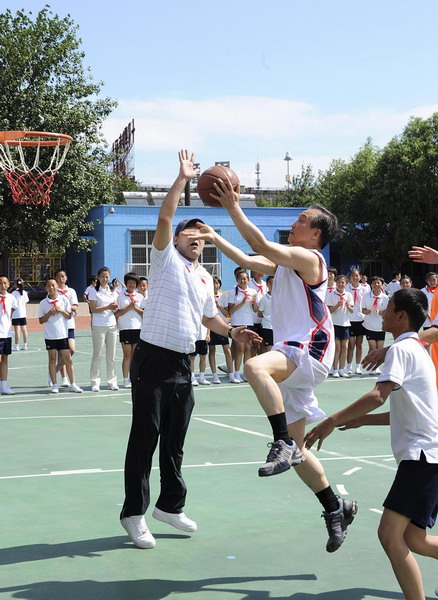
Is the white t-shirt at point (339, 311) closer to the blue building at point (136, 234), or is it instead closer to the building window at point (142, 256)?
the blue building at point (136, 234)

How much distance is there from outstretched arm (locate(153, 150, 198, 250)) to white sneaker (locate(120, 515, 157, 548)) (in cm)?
182

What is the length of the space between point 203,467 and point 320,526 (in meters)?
2.23

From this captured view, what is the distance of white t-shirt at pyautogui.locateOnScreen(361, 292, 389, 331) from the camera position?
1661 cm

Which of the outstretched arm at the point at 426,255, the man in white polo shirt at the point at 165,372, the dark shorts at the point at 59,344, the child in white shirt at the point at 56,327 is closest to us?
the man in white polo shirt at the point at 165,372

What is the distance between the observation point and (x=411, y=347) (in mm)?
4145

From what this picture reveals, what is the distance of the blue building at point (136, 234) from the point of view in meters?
42.8

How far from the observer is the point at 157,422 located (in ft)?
18.5

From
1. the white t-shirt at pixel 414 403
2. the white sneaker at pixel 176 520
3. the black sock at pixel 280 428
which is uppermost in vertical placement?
the white t-shirt at pixel 414 403

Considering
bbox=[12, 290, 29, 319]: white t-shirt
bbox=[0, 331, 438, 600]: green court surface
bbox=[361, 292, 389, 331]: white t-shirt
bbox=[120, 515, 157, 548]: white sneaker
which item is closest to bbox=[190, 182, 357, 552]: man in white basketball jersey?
bbox=[0, 331, 438, 600]: green court surface

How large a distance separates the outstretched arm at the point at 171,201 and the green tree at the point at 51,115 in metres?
33.0

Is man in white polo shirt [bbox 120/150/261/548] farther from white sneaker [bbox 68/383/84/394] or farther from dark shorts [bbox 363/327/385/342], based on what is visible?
dark shorts [bbox 363/327/385/342]

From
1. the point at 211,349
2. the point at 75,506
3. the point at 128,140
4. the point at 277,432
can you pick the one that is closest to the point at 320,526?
the point at 277,432

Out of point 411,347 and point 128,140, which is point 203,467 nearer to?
point 411,347

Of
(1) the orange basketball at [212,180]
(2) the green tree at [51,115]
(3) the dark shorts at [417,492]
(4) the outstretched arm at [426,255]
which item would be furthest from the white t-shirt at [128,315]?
(2) the green tree at [51,115]
